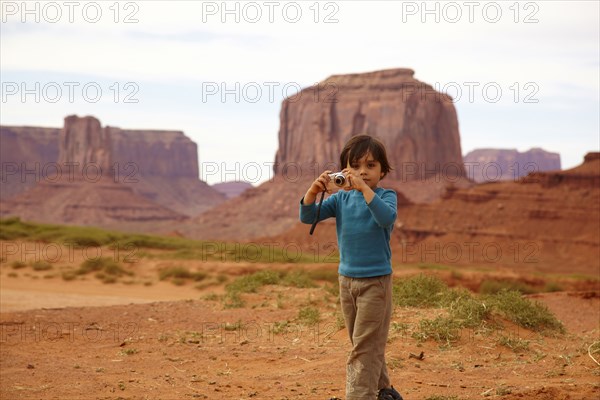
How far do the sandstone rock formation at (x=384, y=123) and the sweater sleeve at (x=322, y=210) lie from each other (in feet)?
268

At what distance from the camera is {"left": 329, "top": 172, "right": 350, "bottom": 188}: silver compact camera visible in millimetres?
5570

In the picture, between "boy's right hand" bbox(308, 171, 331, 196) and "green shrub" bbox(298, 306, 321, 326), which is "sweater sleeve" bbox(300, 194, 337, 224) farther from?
"green shrub" bbox(298, 306, 321, 326)

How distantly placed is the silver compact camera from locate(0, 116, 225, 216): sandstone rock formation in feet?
369

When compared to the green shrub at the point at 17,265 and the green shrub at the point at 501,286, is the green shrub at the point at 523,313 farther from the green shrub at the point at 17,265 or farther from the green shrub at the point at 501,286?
the green shrub at the point at 17,265

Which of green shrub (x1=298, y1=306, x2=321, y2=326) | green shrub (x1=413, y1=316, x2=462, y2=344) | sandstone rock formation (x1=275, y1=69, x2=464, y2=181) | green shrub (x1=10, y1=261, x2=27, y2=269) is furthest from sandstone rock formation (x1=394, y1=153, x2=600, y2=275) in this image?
green shrub (x1=413, y1=316, x2=462, y2=344)

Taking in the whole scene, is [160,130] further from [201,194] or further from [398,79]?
[398,79]

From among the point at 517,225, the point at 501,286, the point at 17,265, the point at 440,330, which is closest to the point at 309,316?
the point at 440,330

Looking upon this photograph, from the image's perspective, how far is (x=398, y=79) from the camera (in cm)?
9738

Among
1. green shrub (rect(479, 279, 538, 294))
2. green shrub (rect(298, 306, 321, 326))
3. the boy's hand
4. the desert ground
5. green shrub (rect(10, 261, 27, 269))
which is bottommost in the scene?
green shrub (rect(479, 279, 538, 294))

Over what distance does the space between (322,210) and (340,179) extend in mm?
449

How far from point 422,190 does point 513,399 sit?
74.8 m

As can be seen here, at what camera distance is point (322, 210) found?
5.96 m

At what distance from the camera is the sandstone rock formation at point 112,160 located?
123m

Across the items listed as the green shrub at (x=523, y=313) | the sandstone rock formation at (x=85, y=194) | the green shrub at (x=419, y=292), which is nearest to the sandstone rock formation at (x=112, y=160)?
the sandstone rock formation at (x=85, y=194)
